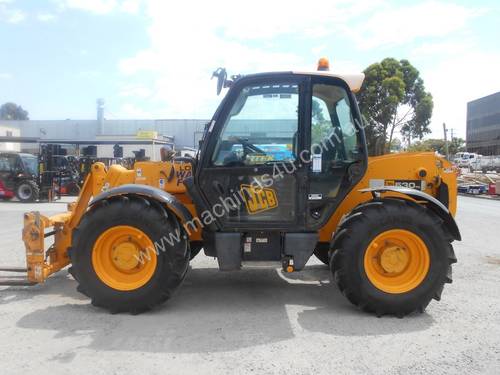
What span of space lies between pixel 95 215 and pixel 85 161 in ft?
48.8

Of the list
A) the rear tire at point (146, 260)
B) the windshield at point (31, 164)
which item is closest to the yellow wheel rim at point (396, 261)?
the rear tire at point (146, 260)

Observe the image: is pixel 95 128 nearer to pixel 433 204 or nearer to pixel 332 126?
pixel 332 126

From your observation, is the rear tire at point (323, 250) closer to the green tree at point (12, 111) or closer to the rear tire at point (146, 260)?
the rear tire at point (146, 260)

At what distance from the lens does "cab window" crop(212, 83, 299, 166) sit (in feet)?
15.1

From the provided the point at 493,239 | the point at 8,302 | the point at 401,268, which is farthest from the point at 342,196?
the point at 493,239

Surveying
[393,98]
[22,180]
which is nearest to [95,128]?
[22,180]

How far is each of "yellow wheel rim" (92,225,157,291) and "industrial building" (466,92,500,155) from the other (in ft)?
241

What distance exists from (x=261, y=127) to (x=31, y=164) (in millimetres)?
17476

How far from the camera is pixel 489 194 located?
24688 millimetres

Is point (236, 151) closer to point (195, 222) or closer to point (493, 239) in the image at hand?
point (195, 222)

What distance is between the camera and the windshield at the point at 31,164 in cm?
1877

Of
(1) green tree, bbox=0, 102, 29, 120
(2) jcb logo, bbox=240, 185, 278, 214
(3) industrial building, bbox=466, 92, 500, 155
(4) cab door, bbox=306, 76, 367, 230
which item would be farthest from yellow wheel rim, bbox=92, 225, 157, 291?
(1) green tree, bbox=0, 102, 29, 120

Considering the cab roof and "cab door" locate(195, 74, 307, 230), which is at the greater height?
the cab roof

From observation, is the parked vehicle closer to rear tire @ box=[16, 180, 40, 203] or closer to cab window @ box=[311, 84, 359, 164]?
rear tire @ box=[16, 180, 40, 203]
